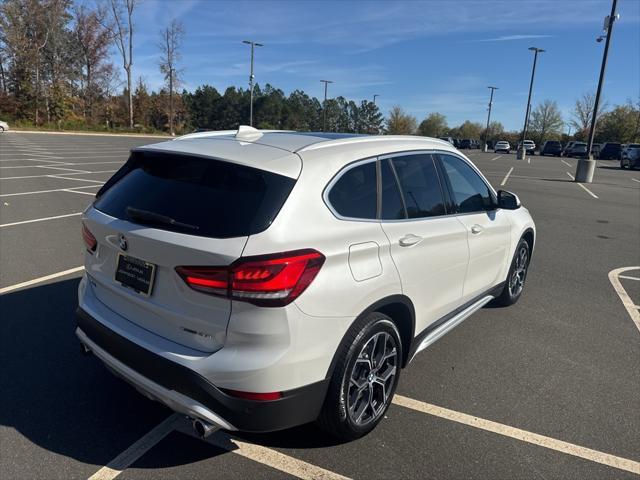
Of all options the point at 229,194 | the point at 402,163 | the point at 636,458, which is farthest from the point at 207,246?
the point at 636,458

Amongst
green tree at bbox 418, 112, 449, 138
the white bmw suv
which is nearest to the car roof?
the white bmw suv

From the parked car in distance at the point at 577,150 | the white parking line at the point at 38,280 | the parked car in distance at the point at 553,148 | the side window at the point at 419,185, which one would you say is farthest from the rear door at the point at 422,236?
the parked car in distance at the point at 553,148

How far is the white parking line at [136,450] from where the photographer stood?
2.44 metres

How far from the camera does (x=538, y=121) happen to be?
300 feet

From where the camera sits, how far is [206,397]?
2180 mm

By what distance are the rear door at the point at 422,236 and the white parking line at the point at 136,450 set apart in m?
1.66

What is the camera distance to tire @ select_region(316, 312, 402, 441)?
8.01ft

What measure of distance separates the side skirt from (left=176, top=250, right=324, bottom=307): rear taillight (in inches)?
49.7

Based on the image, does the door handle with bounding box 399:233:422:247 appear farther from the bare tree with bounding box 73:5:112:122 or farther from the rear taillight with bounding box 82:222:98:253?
the bare tree with bounding box 73:5:112:122

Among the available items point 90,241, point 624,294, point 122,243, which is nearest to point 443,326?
point 122,243

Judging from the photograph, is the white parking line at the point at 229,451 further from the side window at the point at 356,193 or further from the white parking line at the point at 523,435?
the side window at the point at 356,193

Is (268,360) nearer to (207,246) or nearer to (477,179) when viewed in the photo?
(207,246)

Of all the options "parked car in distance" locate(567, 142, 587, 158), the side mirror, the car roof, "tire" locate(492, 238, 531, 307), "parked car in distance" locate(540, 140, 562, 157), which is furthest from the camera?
"parked car in distance" locate(540, 140, 562, 157)

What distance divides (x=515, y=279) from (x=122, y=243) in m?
4.04
